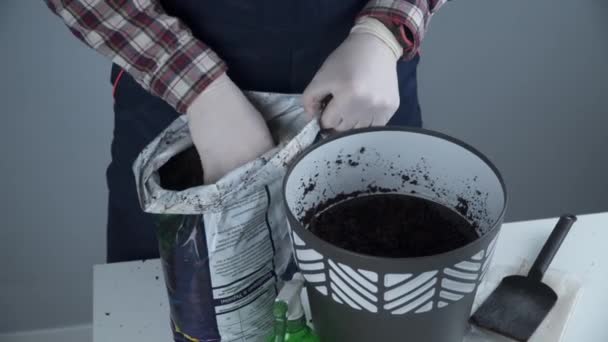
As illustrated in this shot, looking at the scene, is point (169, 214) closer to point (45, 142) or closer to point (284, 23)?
point (284, 23)

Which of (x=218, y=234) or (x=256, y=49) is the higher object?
(x=256, y=49)

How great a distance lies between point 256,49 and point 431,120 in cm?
79

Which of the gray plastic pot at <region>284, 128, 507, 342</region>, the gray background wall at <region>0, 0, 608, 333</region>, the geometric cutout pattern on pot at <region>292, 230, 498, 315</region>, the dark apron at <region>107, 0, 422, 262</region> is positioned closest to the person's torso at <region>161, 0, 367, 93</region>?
the dark apron at <region>107, 0, 422, 262</region>

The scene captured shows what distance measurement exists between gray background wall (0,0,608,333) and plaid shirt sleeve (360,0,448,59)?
614mm

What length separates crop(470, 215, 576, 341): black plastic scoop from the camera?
0.61 m

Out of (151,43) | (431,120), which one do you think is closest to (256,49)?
(151,43)

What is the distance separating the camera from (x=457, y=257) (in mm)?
425

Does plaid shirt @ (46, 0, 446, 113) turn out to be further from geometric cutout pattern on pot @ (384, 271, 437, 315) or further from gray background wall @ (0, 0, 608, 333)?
gray background wall @ (0, 0, 608, 333)

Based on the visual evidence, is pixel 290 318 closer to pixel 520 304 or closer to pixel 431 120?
pixel 520 304

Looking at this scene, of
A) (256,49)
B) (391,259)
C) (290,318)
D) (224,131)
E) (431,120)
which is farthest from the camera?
(431,120)

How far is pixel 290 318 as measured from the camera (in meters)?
0.52

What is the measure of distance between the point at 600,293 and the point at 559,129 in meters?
0.86

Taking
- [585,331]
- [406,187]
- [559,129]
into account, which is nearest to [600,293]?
[585,331]

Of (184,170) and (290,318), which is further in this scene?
(184,170)
